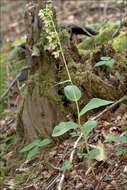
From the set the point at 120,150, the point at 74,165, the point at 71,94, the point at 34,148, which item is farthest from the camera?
the point at 34,148

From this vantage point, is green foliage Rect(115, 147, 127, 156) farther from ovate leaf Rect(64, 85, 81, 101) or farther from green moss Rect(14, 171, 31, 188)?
green moss Rect(14, 171, 31, 188)

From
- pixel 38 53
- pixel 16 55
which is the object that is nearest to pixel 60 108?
pixel 38 53

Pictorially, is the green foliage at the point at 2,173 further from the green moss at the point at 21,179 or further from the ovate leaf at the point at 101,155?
the ovate leaf at the point at 101,155

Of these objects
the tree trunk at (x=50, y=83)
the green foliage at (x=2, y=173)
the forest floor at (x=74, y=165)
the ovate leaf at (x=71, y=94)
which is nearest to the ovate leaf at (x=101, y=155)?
the forest floor at (x=74, y=165)

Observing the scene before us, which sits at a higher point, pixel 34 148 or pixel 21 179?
pixel 34 148

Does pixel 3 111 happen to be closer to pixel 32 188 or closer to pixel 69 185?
pixel 32 188

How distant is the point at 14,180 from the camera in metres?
2.89

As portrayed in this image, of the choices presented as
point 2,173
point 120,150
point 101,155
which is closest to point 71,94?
point 101,155

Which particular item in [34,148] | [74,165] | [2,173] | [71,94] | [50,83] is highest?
[71,94]

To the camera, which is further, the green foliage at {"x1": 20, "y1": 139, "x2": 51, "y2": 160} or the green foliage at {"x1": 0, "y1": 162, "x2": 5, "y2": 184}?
the green foliage at {"x1": 0, "y1": 162, "x2": 5, "y2": 184}

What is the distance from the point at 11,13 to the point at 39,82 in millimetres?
10667

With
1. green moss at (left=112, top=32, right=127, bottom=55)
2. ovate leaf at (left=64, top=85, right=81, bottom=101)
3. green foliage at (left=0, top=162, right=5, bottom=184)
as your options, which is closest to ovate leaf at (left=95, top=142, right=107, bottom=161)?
ovate leaf at (left=64, top=85, right=81, bottom=101)

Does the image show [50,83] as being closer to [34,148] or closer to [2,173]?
[34,148]

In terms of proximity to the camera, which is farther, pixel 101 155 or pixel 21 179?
pixel 21 179
